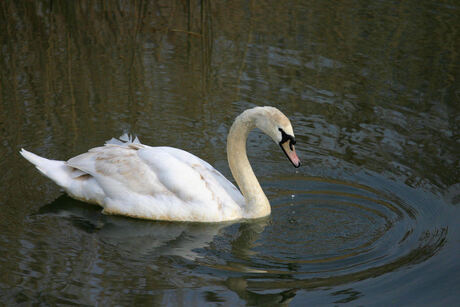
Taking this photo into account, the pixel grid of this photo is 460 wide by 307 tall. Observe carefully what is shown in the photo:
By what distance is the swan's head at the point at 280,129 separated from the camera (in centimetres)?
707

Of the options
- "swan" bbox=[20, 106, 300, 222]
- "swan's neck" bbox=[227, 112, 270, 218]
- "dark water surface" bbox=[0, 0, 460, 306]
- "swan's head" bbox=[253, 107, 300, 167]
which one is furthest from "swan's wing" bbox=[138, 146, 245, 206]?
"swan's head" bbox=[253, 107, 300, 167]

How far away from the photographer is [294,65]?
1128 centimetres

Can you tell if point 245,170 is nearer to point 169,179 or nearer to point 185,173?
point 185,173

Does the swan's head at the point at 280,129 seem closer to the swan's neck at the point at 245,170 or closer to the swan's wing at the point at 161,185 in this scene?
the swan's neck at the point at 245,170

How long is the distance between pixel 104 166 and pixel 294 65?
460cm

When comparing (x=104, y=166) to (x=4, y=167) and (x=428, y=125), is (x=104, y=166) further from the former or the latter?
(x=428, y=125)

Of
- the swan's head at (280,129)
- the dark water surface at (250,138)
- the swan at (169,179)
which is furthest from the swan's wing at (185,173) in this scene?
the swan's head at (280,129)

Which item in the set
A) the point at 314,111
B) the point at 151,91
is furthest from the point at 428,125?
the point at 151,91

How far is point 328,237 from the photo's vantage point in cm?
706

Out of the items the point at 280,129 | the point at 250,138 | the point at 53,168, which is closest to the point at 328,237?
the point at 280,129

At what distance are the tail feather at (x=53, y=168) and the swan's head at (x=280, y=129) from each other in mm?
2259

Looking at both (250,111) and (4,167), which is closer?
(250,111)

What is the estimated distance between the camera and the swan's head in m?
7.07

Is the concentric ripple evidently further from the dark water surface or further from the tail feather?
the tail feather
